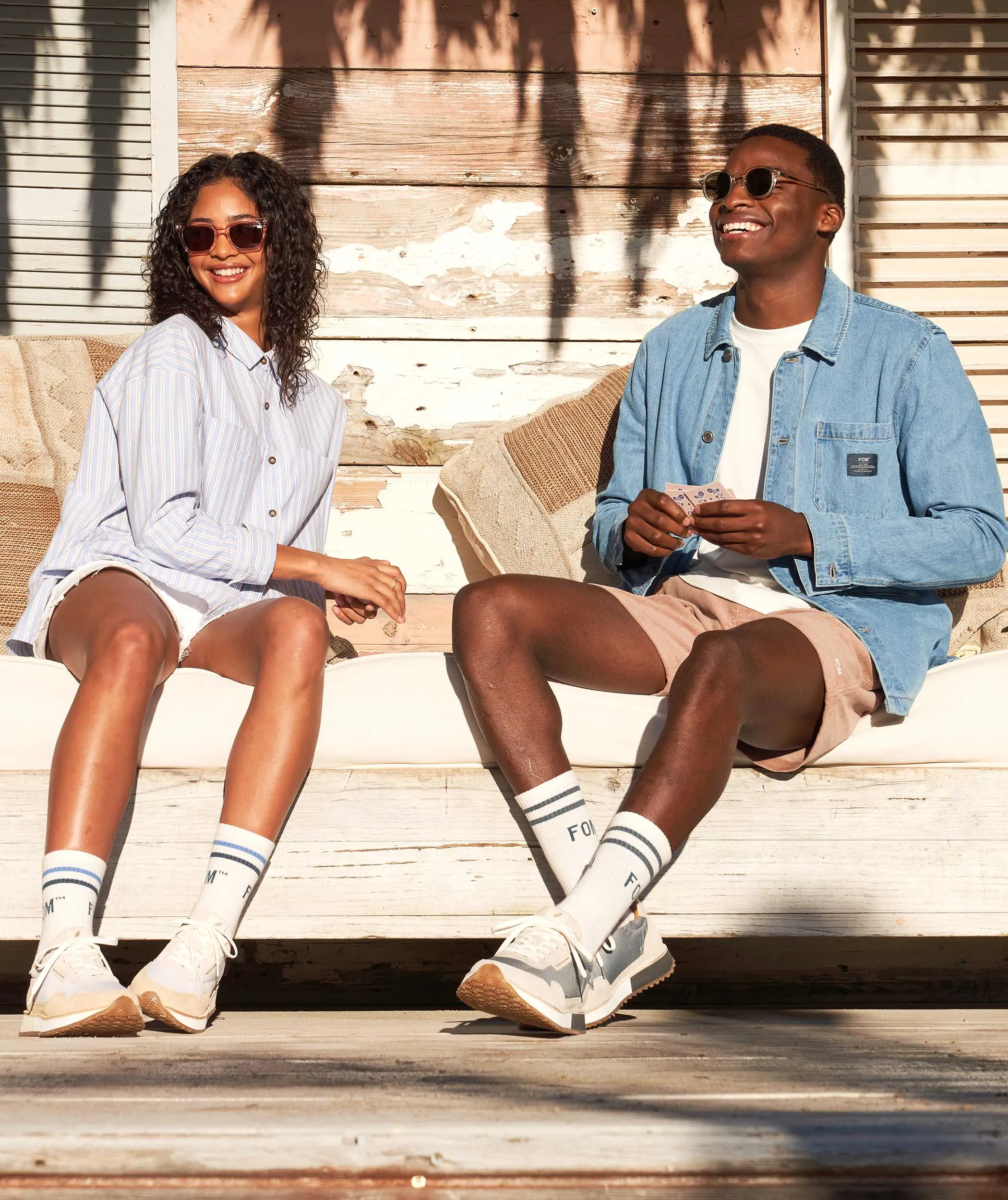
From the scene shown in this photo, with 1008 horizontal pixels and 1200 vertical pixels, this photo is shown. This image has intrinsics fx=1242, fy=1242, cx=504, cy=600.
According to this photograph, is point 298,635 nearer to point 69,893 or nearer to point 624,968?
point 69,893

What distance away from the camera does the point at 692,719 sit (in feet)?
6.93

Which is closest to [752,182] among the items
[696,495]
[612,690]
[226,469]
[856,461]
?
[856,461]

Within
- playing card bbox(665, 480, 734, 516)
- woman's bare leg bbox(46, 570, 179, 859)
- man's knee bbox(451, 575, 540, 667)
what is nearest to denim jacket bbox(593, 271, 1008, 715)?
playing card bbox(665, 480, 734, 516)

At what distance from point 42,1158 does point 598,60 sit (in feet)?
12.2

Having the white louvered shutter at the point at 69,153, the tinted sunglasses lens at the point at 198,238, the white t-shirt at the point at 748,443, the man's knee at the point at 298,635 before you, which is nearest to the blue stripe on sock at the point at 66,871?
the man's knee at the point at 298,635

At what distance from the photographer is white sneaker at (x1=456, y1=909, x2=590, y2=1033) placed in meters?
1.79

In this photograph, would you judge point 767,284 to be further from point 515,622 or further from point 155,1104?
point 155,1104

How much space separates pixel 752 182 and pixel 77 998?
2207mm

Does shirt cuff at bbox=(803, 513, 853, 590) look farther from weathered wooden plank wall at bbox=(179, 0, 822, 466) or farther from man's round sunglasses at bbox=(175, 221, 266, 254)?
weathered wooden plank wall at bbox=(179, 0, 822, 466)

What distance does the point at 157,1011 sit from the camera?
75.1 inches

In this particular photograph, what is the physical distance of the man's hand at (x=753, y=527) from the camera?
2.41m

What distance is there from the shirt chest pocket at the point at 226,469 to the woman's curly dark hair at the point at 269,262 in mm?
251

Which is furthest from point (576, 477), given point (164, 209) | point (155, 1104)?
point (155, 1104)

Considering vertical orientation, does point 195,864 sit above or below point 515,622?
below
